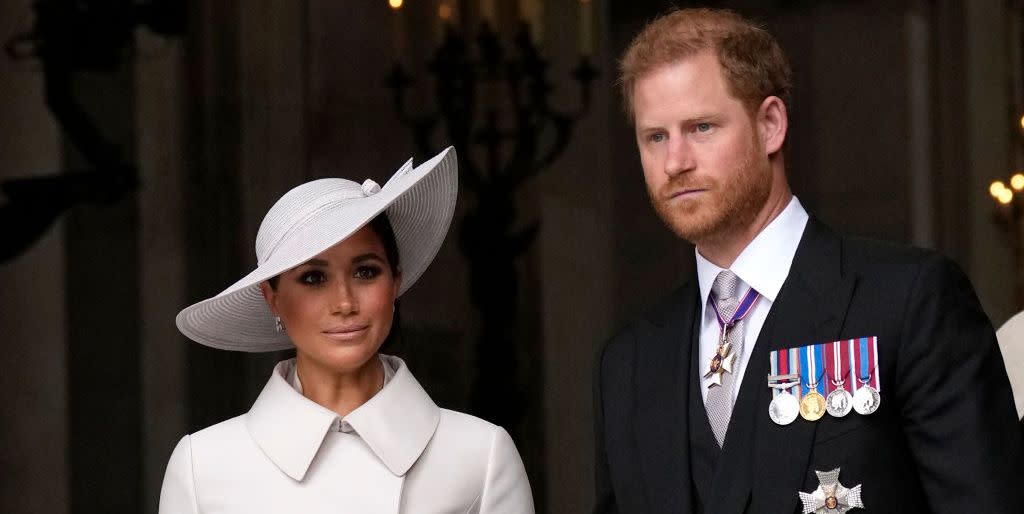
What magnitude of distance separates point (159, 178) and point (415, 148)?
0.90m

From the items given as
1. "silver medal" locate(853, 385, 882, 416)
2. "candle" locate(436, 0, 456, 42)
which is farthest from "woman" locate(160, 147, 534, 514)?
"candle" locate(436, 0, 456, 42)

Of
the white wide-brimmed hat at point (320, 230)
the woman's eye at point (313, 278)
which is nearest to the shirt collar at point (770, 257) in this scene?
the white wide-brimmed hat at point (320, 230)

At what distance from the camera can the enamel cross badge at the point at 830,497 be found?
274 cm

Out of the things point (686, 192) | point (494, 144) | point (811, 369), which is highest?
point (494, 144)

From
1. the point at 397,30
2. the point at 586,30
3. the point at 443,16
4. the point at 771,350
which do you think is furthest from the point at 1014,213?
the point at 771,350

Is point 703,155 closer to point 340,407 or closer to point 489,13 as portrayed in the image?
point 340,407

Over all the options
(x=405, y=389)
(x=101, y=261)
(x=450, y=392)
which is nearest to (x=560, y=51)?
(x=450, y=392)

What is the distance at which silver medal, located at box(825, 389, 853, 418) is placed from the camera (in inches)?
109

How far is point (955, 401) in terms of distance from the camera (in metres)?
2.69

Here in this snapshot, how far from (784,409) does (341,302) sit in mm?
829

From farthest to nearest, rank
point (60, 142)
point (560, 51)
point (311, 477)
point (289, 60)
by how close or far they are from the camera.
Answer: point (560, 51) → point (289, 60) → point (60, 142) → point (311, 477)

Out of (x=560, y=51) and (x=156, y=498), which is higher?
(x=560, y=51)

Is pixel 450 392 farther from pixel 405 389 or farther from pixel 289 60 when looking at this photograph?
pixel 405 389

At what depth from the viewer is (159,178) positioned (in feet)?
16.5
